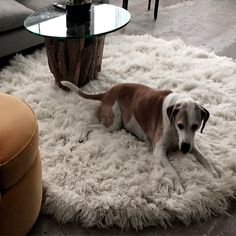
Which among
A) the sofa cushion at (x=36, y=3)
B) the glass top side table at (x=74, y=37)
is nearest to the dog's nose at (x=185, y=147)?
the glass top side table at (x=74, y=37)

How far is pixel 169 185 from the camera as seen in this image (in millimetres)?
1754

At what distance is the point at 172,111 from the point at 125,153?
0.35m

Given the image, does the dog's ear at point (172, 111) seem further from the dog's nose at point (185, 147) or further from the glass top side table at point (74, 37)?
the glass top side table at point (74, 37)

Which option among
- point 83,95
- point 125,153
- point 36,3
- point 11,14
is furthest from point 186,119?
point 36,3

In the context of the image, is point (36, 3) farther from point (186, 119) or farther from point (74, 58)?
point (186, 119)

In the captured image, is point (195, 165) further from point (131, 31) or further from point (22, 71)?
point (131, 31)

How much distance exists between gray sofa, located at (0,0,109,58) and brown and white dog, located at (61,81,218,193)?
76 cm

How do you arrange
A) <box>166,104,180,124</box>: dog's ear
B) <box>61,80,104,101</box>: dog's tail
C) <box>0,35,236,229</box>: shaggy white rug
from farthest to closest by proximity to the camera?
<box>61,80,104,101</box>: dog's tail < <box>166,104,180,124</box>: dog's ear < <box>0,35,236,229</box>: shaggy white rug

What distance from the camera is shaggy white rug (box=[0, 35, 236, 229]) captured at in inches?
64.7

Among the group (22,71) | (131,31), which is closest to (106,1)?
(131,31)

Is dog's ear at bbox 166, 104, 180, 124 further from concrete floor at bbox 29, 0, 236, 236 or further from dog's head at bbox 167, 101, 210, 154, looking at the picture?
concrete floor at bbox 29, 0, 236, 236

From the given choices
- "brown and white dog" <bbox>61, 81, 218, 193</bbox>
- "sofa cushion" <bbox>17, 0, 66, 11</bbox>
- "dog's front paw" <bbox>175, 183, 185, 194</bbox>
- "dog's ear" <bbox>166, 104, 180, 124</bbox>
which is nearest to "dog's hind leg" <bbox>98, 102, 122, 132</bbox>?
"brown and white dog" <bbox>61, 81, 218, 193</bbox>

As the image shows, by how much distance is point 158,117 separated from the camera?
1953mm

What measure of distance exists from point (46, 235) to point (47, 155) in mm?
463
